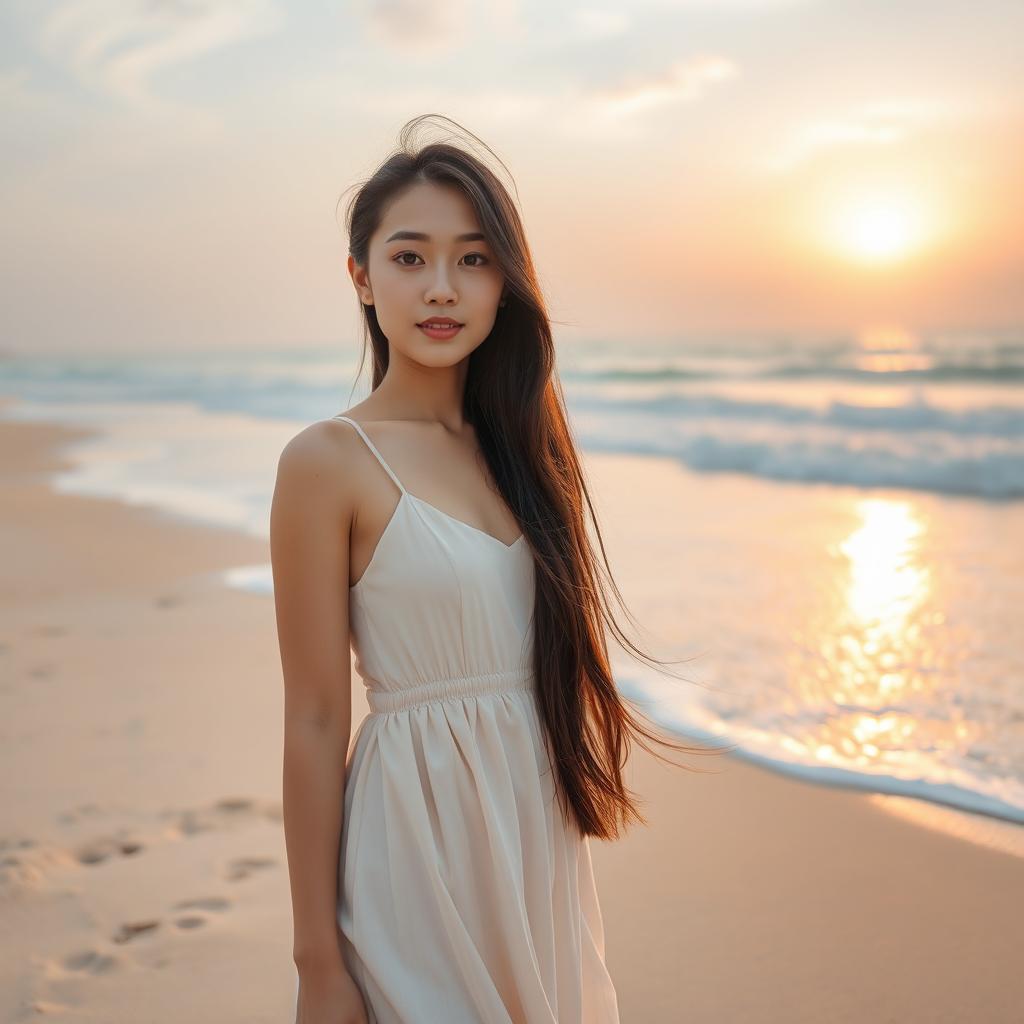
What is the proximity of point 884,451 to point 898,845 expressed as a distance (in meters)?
9.91

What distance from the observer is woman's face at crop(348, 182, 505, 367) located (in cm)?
194

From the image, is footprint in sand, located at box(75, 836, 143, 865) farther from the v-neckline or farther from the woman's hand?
the v-neckline

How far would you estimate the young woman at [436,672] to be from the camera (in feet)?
5.80

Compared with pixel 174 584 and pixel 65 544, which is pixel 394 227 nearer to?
pixel 174 584

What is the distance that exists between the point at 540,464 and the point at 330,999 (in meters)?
1.03

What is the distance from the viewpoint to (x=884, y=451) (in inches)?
498

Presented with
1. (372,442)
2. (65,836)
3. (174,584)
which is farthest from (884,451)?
(372,442)

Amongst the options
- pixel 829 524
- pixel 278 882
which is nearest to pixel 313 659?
pixel 278 882

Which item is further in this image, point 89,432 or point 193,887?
point 89,432

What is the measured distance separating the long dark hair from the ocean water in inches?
27.6

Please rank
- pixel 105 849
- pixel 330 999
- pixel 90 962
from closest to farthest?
1. pixel 330 999
2. pixel 90 962
3. pixel 105 849

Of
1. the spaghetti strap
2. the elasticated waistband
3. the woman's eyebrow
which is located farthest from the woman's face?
the elasticated waistband

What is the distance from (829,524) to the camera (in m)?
8.83

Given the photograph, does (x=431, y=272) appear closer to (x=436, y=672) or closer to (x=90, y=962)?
(x=436, y=672)
